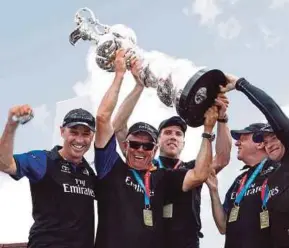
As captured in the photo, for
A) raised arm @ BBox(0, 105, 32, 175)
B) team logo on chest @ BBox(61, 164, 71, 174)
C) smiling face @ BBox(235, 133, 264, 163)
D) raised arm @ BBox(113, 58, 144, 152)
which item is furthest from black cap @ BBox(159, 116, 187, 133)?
raised arm @ BBox(0, 105, 32, 175)

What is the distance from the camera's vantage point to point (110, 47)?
6.06m

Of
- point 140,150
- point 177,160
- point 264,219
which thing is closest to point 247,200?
point 264,219

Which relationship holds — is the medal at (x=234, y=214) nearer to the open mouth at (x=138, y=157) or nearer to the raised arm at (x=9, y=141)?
the open mouth at (x=138, y=157)

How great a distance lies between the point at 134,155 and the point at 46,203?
104 cm

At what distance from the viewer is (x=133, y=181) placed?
557 centimetres

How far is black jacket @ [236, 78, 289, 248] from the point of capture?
456 centimetres

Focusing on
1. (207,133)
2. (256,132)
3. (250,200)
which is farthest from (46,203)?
(256,132)

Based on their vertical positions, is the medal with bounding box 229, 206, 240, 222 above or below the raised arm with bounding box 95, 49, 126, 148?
below

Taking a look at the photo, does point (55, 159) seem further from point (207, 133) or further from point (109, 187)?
point (207, 133)

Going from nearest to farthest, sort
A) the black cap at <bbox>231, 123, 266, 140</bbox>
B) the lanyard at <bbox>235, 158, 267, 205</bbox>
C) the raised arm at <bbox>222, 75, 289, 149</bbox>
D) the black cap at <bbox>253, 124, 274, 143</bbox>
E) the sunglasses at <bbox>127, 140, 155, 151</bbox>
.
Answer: the raised arm at <bbox>222, 75, 289, 149</bbox>, the sunglasses at <bbox>127, 140, 155, 151</bbox>, the black cap at <bbox>253, 124, 274, 143</bbox>, the lanyard at <bbox>235, 158, 267, 205</bbox>, the black cap at <bbox>231, 123, 266, 140</bbox>

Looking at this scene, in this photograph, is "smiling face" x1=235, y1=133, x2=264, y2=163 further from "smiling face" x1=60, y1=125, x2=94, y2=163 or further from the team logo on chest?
the team logo on chest

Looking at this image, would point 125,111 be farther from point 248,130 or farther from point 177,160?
point 248,130

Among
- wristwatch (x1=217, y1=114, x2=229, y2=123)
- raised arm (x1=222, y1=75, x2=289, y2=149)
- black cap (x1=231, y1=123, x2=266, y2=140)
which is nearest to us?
raised arm (x1=222, y1=75, x2=289, y2=149)

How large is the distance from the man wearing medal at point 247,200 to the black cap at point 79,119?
5.70 feet
